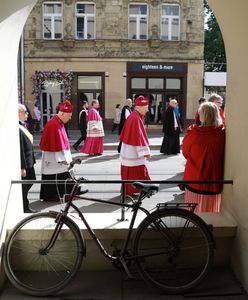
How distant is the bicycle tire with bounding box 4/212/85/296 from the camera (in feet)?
13.1

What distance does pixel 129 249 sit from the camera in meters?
4.12

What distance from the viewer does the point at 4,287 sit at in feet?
13.5

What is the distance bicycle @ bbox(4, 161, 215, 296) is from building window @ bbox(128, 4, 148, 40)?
25.6m

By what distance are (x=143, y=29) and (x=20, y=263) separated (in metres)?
26.1

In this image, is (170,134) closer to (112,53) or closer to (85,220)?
(85,220)

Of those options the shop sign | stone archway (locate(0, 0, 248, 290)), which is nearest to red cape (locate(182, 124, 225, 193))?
stone archway (locate(0, 0, 248, 290))

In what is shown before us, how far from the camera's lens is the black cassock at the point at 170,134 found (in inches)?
605

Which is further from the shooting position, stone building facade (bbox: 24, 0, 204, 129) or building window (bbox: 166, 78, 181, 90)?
building window (bbox: 166, 78, 181, 90)

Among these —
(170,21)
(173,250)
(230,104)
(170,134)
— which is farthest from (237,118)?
(170,21)

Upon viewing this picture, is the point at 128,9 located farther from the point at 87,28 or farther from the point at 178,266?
the point at 178,266

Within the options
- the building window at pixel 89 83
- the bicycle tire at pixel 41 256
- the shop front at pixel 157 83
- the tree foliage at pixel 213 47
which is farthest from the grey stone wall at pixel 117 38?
the bicycle tire at pixel 41 256

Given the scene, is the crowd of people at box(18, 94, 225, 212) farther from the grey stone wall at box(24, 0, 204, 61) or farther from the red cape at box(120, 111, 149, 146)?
the grey stone wall at box(24, 0, 204, 61)

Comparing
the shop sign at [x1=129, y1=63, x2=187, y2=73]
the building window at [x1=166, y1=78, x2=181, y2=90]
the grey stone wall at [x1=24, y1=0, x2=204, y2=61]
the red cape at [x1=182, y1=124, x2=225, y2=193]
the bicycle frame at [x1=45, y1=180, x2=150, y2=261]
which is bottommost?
the bicycle frame at [x1=45, y1=180, x2=150, y2=261]

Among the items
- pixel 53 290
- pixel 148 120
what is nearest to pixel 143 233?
pixel 53 290
